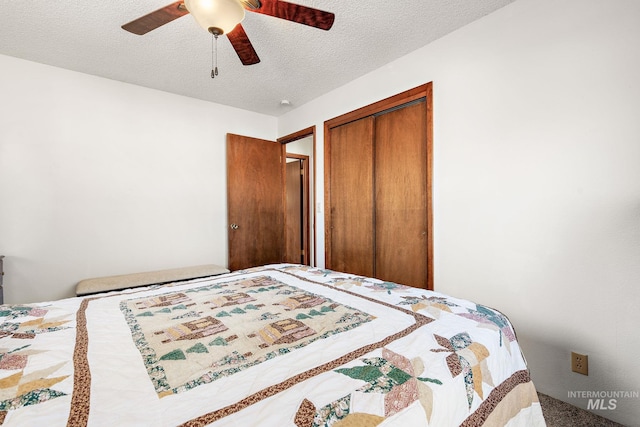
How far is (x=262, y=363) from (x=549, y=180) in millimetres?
2033

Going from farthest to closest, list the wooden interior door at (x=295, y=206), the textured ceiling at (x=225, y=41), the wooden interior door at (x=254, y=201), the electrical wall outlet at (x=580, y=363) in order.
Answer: the wooden interior door at (x=295, y=206)
the wooden interior door at (x=254, y=201)
the textured ceiling at (x=225, y=41)
the electrical wall outlet at (x=580, y=363)

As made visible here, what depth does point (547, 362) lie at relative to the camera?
182cm

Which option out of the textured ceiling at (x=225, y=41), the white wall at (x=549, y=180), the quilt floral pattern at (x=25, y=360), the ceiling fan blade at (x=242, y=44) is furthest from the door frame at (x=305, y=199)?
the quilt floral pattern at (x=25, y=360)

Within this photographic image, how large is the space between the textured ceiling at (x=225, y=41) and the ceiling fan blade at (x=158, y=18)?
397mm

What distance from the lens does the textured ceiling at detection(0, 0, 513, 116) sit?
6.52 feet

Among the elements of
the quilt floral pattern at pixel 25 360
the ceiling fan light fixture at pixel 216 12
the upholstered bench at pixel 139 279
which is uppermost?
the ceiling fan light fixture at pixel 216 12

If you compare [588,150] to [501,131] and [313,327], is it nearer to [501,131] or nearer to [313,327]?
[501,131]

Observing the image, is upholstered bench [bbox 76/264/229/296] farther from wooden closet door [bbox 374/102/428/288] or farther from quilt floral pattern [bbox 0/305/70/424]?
wooden closet door [bbox 374/102/428/288]

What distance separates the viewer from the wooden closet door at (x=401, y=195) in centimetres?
256

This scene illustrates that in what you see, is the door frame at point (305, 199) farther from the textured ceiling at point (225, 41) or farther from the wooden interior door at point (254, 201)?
the textured ceiling at point (225, 41)

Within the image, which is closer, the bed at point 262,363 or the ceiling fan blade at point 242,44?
the bed at point 262,363

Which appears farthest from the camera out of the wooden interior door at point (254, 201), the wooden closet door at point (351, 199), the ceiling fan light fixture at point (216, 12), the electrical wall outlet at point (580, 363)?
the wooden interior door at point (254, 201)

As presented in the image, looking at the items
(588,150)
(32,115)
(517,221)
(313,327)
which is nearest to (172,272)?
(32,115)

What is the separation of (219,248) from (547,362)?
340 cm
